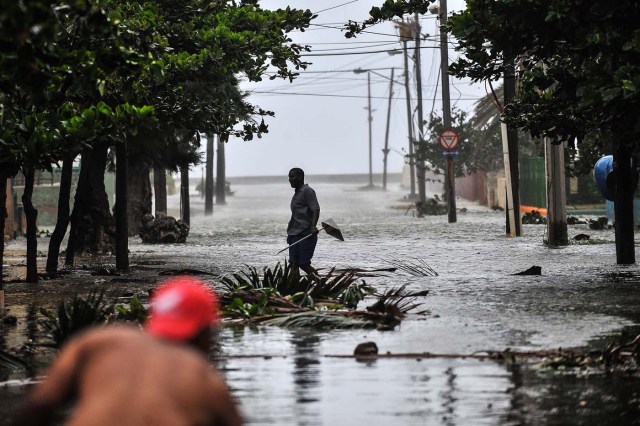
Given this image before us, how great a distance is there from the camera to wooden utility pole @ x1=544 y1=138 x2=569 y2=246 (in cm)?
2922

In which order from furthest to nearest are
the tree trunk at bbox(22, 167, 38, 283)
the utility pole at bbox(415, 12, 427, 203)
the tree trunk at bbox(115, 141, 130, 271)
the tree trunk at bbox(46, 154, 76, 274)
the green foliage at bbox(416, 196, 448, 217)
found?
the utility pole at bbox(415, 12, 427, 203), the green foliage at bbox(416, 196, 448, 217), the tree trunk at bbox(115, 141, 130, 271), the tree trunk at bbox(46, 154, 76, 274), the tree trunk at bbox(22, 167, 38, 283)

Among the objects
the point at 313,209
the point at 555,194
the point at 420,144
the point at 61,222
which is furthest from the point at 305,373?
the point at 420,144

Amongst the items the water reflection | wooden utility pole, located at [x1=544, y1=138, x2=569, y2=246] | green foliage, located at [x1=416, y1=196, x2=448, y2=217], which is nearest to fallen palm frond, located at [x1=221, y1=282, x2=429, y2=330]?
the water reflection

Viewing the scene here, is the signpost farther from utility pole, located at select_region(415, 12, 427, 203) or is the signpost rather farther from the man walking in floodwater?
the man walking in floodwater

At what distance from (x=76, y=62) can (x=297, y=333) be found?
3459mm

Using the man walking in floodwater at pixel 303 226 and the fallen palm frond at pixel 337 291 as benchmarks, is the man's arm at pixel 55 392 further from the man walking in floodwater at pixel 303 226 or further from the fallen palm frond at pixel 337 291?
the man walking in floodwater at pixel 303 226

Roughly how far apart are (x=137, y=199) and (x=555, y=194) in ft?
41.9

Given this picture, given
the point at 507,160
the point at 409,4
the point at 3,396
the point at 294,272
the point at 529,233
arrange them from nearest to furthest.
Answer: the point at 3,396, the point at 294,272, the point at 409,4, the point at 507,160, the point at 529,233

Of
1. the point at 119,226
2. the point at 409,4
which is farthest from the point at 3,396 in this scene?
the point at 119,226

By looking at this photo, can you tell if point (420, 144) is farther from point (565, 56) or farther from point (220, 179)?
point (565, 56)

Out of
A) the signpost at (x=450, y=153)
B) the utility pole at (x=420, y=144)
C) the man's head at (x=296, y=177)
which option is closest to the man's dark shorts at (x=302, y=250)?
the man's head at (x=296, y=177)

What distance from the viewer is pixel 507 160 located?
1300 inches

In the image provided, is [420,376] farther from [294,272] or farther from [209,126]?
[209,126]

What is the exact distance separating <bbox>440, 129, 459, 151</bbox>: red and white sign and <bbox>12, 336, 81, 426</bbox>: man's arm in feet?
134
